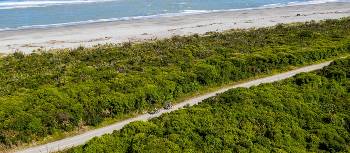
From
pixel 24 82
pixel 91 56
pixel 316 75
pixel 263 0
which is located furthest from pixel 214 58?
pixel 263 0

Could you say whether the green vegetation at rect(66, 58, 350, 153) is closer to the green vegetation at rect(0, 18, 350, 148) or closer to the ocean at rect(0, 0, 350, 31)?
the green vegetation at rect(0, 18, 350, 148)

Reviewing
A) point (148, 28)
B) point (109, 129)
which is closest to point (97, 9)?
point (148, 28)

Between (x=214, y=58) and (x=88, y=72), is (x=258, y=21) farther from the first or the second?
(x=88, y=72)

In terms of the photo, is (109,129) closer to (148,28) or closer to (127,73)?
(127,73)

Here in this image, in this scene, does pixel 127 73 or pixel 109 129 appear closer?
pixel 109 129

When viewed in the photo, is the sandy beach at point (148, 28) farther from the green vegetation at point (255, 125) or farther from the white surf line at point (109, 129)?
the green vegetation at point (255, 125)
